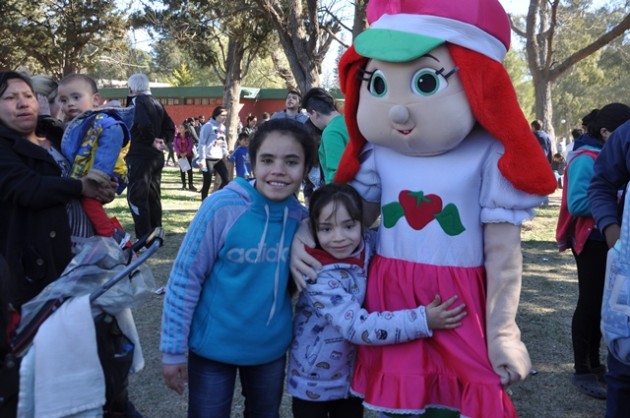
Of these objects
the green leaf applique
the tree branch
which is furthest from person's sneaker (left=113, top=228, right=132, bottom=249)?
the tree branch

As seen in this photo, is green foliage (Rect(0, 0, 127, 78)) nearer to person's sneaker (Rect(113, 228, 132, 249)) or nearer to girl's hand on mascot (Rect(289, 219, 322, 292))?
person's sneaker (Rect(113, 228, 132, 249))

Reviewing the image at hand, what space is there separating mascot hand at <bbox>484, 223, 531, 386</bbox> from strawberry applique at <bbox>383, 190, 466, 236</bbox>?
123mm

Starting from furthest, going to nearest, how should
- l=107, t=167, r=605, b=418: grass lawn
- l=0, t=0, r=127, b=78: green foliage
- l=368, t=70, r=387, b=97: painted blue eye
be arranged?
l=0, t=0, r=127, b=78: green foliage → l=107, t=167, r=605, b=418: grass lawn → l=368, t=70, r=387, b=97: painted blue eye

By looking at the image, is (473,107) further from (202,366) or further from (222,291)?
(202,366)

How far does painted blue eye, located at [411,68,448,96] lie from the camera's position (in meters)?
1.97

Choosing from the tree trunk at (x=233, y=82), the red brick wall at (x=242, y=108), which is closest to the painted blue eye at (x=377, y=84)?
the tree trunk at (x=233, y=82)

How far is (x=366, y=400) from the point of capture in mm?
2020

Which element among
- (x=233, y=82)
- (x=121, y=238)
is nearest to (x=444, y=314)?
(x=121, y=238)

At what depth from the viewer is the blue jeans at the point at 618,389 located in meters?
2.46

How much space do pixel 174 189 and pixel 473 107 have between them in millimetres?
11858

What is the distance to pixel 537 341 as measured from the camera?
442 centimetres

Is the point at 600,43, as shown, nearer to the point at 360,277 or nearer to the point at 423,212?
the point at 423,212

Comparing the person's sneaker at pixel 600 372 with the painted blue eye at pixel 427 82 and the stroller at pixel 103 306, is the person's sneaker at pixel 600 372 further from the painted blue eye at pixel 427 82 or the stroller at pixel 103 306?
the stroller at pixel 103 306

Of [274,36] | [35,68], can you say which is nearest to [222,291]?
[274,36]
